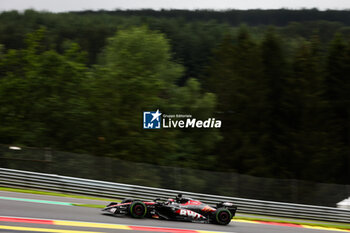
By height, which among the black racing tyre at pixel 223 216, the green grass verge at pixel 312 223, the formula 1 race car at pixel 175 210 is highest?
the formula 1 race car at pixel 175 210

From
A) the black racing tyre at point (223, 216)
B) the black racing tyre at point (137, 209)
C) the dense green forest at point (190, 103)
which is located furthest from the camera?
the dense green forest at point (190, 103)

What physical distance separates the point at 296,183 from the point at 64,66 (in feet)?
60.0

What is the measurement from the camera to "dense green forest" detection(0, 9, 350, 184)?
97.1ft

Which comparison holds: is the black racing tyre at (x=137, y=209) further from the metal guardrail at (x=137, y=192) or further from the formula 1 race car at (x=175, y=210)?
the metal guardrail at (x=137, y=192)

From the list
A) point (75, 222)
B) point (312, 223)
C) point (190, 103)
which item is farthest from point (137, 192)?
point (190, 103)

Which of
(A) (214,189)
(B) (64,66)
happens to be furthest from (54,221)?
(B) (64,66)

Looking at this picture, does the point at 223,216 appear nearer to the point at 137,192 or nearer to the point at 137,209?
the point at 137,209

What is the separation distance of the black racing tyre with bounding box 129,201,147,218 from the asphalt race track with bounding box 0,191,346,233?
0.15 metres

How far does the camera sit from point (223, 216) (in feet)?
49.1

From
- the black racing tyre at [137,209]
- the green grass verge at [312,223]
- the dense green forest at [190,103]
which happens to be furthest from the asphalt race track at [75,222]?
the dense green forest at [190,103]

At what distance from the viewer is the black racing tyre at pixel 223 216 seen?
14.8 meters

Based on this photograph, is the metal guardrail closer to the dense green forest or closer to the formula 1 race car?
the formula 1 race car

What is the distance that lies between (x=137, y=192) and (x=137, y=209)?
19.7 feet

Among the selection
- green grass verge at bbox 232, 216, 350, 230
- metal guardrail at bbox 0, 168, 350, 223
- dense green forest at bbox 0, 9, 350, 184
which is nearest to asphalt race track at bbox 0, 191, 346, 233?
metal guardrail at bbox 0, 168, 350, 223
